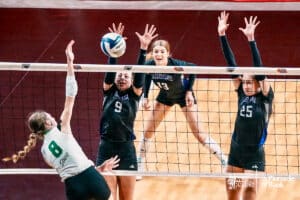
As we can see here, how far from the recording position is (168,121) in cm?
1071

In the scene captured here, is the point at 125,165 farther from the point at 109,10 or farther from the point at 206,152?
the point at 109,10

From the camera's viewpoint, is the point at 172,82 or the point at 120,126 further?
the point at 172,82

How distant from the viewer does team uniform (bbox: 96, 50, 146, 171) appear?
308 inches

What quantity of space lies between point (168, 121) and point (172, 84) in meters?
1.78

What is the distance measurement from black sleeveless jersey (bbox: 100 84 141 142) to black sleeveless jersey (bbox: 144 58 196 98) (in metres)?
1.04

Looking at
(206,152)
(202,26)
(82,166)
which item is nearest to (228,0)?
(202,26)

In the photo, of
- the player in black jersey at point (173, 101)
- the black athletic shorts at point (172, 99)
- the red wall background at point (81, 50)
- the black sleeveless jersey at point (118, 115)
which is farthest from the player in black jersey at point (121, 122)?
the red wall background at point (81, 50)

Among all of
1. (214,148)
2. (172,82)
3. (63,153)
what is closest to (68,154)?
(63,153)

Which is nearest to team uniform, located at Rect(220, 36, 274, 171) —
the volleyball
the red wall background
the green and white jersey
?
the volleyball

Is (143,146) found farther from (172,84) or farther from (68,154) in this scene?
(68,154)

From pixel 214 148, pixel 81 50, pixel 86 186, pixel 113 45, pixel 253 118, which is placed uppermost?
pixel 81 50

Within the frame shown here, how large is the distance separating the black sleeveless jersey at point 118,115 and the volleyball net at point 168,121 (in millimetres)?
1081

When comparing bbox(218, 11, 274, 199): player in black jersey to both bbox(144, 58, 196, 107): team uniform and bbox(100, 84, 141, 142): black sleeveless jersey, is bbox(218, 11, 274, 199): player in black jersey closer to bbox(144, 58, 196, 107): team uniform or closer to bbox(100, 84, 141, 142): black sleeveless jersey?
bbox(100, 84, 141, 142): black sleeveless jersey

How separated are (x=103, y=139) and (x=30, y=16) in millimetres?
7625
